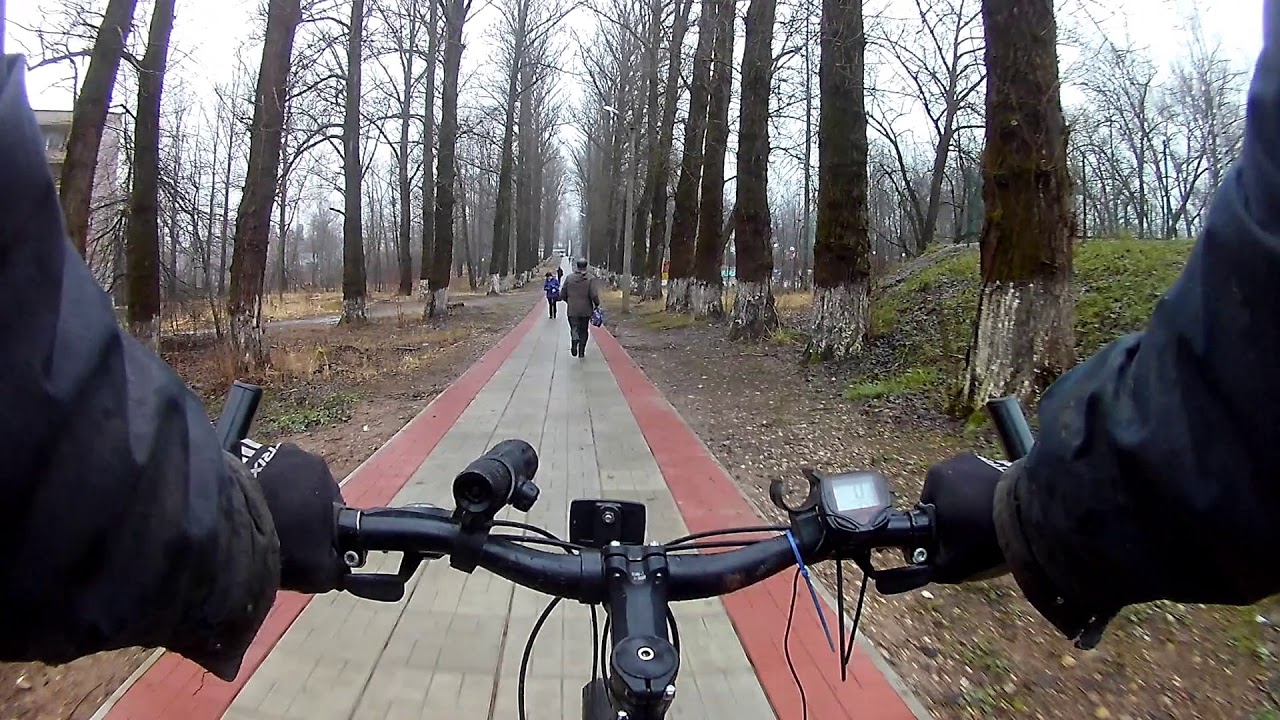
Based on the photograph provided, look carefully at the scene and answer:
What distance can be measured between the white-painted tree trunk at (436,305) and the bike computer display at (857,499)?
2342cm

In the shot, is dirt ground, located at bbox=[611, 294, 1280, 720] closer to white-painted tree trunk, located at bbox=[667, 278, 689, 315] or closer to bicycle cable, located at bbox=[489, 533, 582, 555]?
bicycle cable, located at bbox=[489, 533, 582, 555]

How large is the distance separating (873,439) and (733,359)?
20.3 feet

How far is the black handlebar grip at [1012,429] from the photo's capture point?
1.45m

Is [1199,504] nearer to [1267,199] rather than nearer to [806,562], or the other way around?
[1267,199]

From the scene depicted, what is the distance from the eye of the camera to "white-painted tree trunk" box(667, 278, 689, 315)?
22953mm

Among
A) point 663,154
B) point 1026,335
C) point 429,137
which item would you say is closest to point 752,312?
point 1026,335

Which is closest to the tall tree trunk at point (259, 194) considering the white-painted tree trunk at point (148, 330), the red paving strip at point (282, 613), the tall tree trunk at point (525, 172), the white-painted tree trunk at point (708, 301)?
the white-painted tree trunk at point (148, 330)

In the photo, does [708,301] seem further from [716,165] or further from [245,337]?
[245,337]

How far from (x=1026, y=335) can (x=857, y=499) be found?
Answer: 6.39 metres

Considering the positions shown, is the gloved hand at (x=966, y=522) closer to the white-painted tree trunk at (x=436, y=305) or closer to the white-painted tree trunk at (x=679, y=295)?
the white-painted tree trunk at (x=679, y=295)

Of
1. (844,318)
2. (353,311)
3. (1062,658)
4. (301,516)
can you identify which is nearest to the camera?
(301,516)

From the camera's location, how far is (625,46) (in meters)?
29.2

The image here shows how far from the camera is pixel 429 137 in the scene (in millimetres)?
24594

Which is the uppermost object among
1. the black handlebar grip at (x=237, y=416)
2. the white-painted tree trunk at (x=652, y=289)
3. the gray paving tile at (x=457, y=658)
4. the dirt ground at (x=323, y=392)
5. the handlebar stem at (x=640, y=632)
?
the black handlebar grip at (x=237, y=416)
